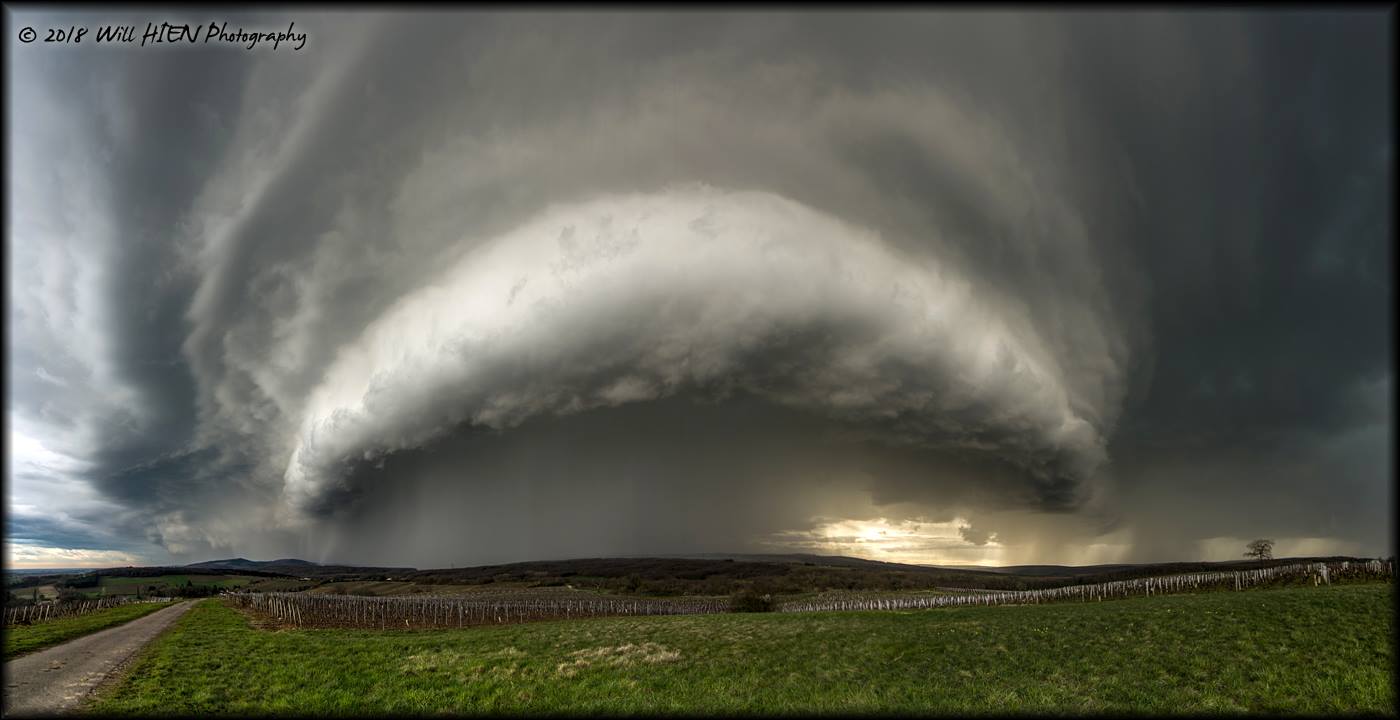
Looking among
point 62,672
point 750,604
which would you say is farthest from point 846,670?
point 750,604

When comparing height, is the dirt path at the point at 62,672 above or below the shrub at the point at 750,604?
above

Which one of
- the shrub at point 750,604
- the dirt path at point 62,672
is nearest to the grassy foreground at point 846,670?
the dirt path at point 62,672

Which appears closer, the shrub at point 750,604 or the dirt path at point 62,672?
the dirt path at point 62,672

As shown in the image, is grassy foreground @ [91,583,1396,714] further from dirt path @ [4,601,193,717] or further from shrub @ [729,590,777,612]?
shrub @ [729,590,777,612]

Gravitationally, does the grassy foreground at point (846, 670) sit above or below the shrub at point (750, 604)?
above

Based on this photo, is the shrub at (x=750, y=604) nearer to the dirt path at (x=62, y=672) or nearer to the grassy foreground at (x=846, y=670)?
the grassy foreground at (x=846, y=670)

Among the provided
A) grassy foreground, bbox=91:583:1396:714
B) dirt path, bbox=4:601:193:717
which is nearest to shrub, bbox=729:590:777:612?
grassy foreground, bbox=91:583:1396:714
